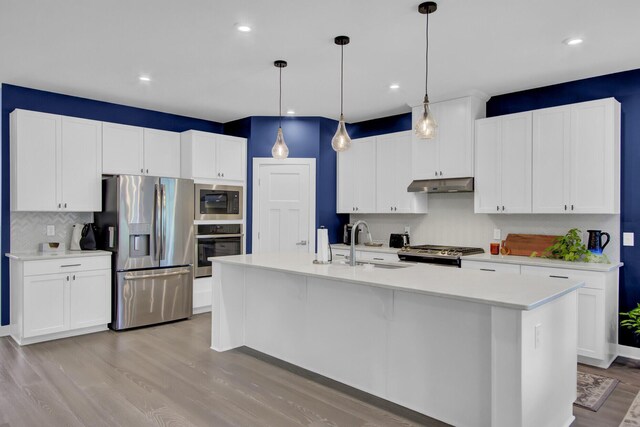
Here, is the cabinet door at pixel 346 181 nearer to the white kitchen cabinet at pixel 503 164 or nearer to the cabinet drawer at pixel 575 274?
the white kitchen cabinet at pixel 503 164

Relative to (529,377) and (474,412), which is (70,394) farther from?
(529,377)

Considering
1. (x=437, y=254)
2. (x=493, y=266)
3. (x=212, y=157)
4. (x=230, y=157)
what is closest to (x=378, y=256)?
(x=437, y=254)

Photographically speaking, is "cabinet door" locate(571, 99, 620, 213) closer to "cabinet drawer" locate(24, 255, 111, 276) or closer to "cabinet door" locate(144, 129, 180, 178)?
"cabinet door" locate(144, 129, 180, 178)

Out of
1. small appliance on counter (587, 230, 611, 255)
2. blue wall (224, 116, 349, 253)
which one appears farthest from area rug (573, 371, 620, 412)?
blue wall (224, 116, 349, 253)

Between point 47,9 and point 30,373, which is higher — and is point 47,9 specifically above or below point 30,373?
above

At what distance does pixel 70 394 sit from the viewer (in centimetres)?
306

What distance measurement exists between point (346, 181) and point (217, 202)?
1797 mm

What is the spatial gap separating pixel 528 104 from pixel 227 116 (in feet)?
12.4

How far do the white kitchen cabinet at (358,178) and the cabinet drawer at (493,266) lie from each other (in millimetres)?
1697

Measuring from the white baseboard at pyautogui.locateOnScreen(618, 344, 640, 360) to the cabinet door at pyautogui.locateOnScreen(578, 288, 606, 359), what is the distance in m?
0.53

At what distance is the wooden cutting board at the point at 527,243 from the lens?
14.2 ft

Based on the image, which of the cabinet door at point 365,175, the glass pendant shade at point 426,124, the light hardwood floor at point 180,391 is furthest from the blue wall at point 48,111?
the glass pendant shade at point 426,124

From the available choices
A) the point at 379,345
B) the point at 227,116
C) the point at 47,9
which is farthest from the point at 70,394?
the point at 227,116

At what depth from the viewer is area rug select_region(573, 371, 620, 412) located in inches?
115
